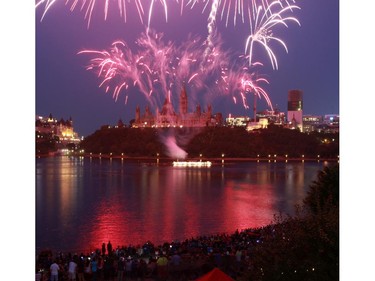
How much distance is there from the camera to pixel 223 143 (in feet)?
121

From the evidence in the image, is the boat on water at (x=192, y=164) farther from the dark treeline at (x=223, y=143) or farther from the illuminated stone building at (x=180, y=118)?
the illuminated stone building at (x=180, y=118)

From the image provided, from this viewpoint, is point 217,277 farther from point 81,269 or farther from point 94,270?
point 81,269

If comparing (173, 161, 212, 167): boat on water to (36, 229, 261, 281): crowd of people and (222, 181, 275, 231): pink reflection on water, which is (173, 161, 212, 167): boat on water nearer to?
(222, 181, 275, 231): pink reflection on water

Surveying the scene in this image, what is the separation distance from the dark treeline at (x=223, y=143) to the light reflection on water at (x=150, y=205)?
1347 cm

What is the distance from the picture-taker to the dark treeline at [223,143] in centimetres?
3634

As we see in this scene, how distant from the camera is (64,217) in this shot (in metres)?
11.7

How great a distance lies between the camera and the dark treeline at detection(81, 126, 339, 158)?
119 ft

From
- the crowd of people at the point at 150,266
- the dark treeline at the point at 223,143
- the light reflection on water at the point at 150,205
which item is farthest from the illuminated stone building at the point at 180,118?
the crowd of people at the point at 150,266

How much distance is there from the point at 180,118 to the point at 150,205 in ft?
107

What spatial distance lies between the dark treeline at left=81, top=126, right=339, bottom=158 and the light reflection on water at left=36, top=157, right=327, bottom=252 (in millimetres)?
13469

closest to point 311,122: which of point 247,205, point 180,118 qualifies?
point 180,118
